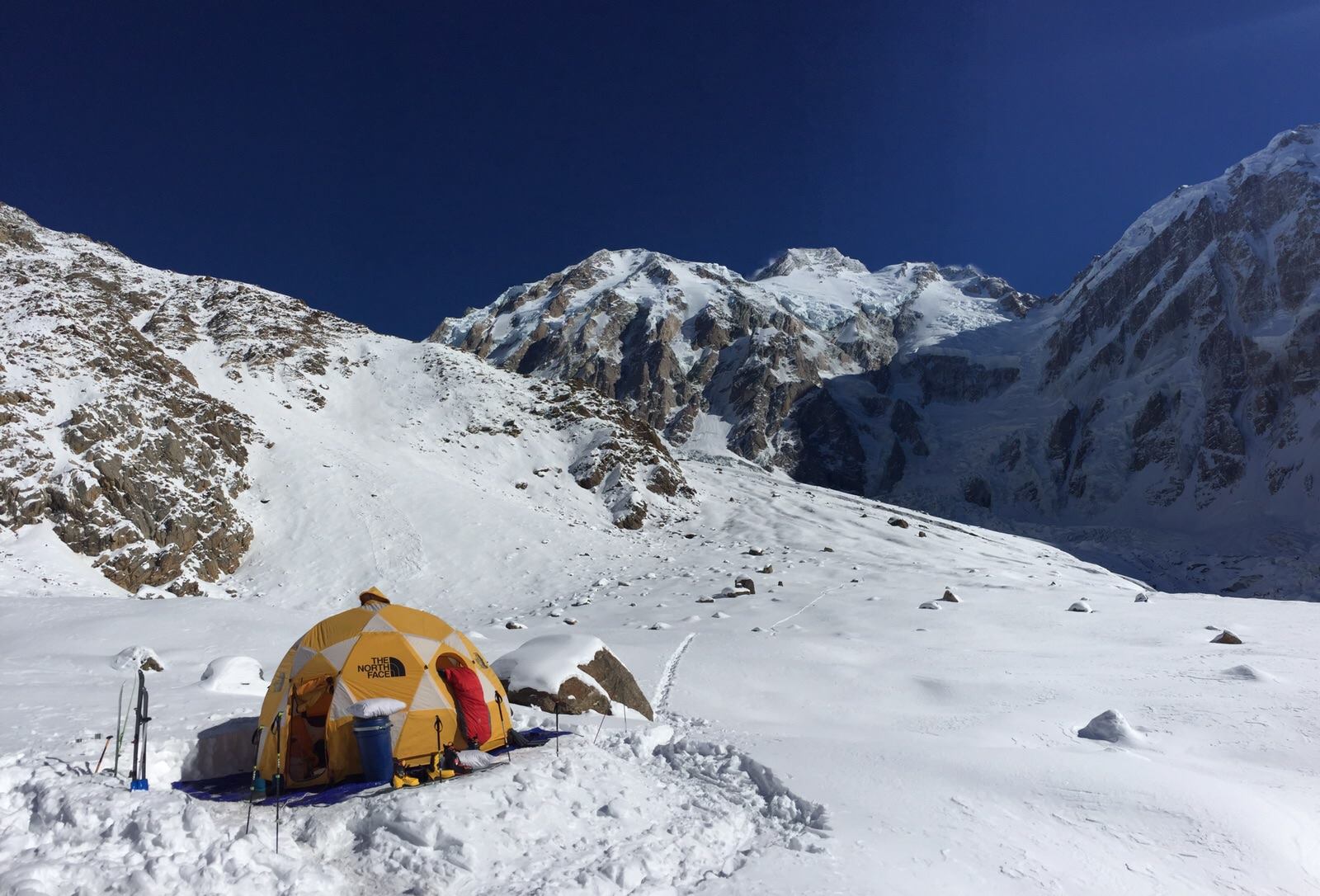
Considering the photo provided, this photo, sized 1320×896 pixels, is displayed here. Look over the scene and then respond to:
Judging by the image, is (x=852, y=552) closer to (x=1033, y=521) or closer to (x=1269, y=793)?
(x=1269, y=793)

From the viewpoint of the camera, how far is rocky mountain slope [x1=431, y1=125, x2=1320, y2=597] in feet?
267

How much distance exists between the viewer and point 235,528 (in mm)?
35531

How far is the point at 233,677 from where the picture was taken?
42.5 feet

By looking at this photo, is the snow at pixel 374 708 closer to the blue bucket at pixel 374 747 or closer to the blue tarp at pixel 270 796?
the blue bucket at pixel 374 747

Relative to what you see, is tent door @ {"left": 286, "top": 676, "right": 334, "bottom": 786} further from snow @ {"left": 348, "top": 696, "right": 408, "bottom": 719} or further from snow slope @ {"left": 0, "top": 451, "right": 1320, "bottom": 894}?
snow slope @ {"left": 0, "top": 451, "right": 1320, "bottom": 894}

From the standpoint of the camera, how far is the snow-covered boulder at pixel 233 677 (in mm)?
12641

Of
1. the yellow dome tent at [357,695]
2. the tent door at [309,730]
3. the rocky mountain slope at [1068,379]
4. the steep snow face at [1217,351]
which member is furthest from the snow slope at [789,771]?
the steep snow face at [1217,351]

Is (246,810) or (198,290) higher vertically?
(198,290)

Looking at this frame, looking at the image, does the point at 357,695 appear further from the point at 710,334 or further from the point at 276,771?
the point at 710,334

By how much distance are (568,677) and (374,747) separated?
467cm

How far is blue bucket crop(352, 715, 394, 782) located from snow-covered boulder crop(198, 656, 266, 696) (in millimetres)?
5653

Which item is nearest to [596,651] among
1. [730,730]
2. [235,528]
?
[730,730]

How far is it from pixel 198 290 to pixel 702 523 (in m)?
62.4

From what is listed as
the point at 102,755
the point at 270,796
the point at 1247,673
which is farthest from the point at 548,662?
the point at 1247,673
